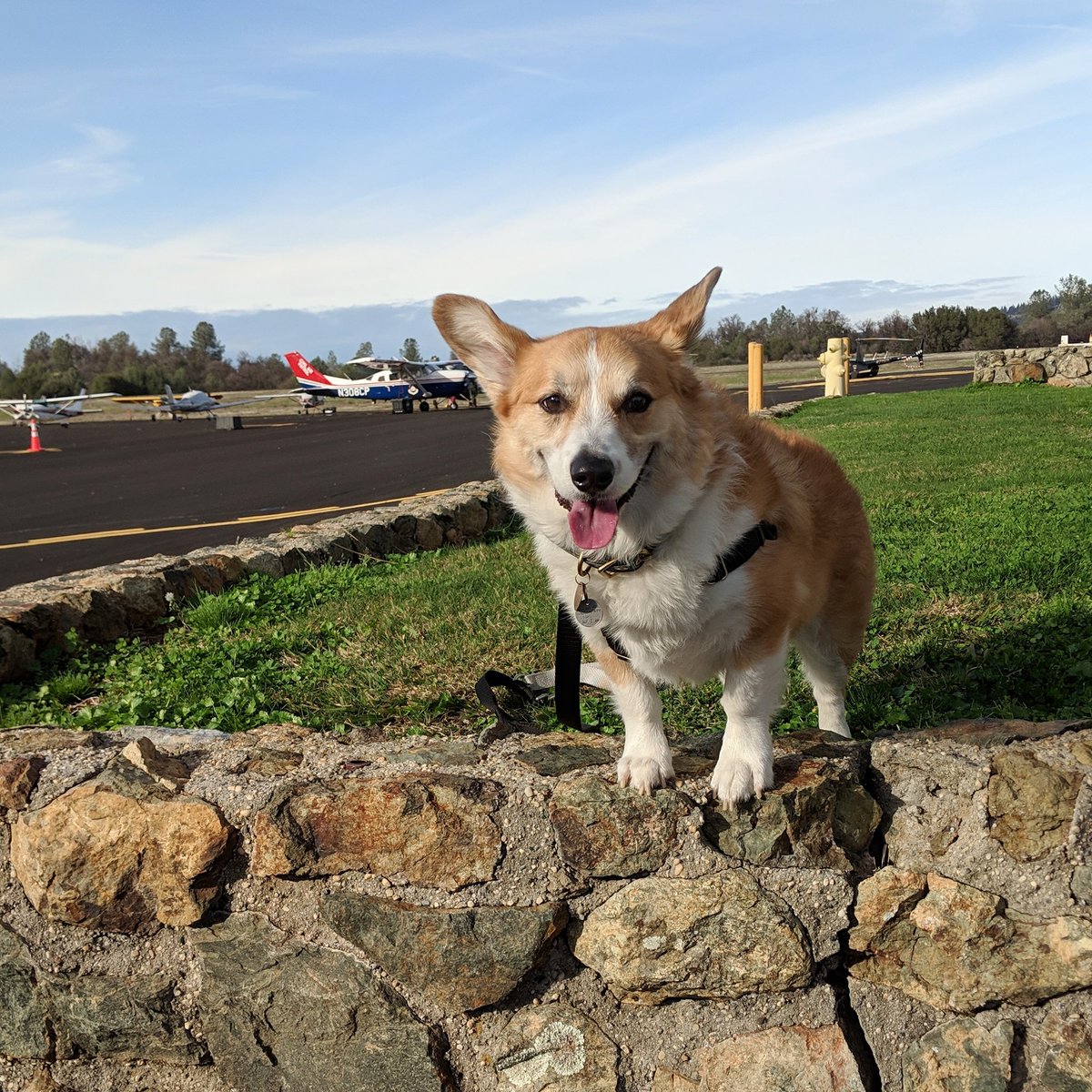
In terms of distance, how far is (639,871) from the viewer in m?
2.43

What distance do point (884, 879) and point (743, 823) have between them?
1.16 ft

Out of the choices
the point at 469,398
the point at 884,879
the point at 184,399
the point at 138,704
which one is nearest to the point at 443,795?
the point at 884,879

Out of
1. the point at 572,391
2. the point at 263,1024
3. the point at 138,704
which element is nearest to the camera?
the point at 263,1024

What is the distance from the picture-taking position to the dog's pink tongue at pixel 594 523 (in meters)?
2.67

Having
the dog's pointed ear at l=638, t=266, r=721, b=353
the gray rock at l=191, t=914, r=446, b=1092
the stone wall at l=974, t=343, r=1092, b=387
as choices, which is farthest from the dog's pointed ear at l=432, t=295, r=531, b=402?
the stone wall at l=974, t=343, r=1092, b=387

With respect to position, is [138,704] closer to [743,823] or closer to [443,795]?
[443,795]

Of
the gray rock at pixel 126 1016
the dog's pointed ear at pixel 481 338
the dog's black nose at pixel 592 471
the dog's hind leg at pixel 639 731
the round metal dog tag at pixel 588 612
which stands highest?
the dog's pointed ear at pixel 481 338

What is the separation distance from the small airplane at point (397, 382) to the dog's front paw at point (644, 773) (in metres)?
34.9

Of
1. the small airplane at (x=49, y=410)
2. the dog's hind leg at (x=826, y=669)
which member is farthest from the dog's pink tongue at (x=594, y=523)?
the small airplane at (x=49, y=410)

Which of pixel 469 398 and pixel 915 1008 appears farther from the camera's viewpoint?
pixel 469 398

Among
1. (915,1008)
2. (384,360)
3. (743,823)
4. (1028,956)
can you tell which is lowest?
(915,1008)

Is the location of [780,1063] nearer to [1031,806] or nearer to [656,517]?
[1031,806]

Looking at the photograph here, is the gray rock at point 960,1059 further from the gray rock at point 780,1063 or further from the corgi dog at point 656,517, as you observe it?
the corgi dog at point 656,517

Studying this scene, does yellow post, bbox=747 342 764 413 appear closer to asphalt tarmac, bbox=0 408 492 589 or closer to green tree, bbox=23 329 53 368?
asphalt tarmac, bbox=0 408 492 589
